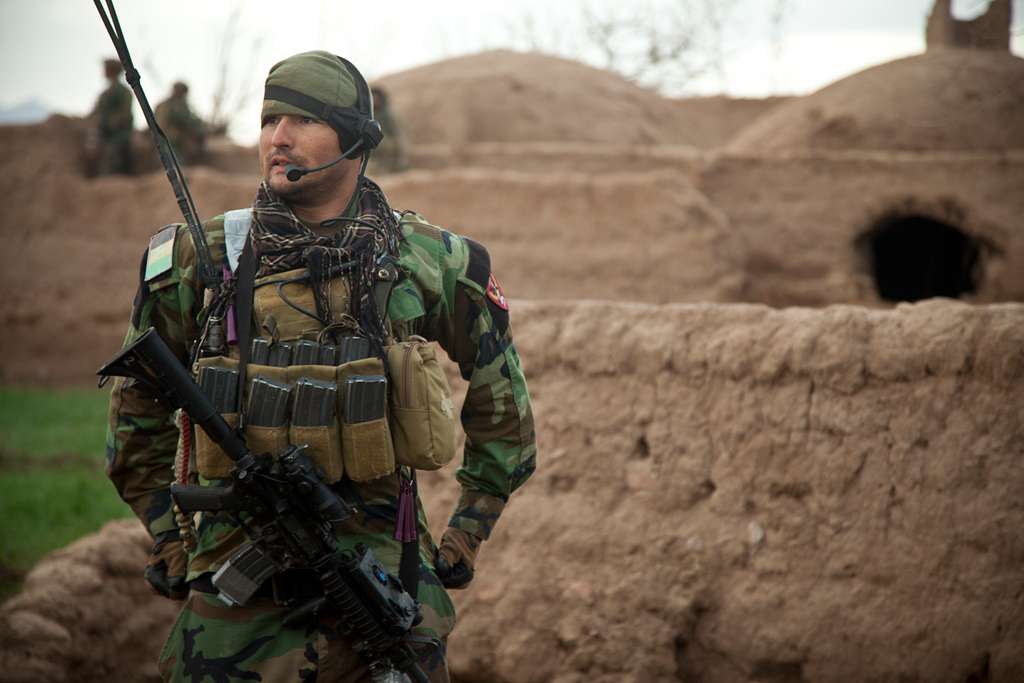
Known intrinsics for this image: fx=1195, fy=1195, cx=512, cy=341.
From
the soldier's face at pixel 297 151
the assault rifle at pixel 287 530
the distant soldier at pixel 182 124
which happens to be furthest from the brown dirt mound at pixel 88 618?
the distant soldier at pixel 182 124

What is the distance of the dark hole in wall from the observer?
11.8 metres

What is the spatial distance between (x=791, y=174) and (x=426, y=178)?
137 inches

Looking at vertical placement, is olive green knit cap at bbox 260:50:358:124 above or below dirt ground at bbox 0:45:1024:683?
above

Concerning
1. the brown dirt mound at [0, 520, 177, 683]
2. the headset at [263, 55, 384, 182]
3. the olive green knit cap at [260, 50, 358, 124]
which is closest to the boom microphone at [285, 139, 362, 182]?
the headset at [263, 55, 384, 182]

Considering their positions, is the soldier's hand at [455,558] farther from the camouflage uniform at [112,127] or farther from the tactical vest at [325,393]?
the camouflage uniform at [112,127]

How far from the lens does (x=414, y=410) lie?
8.52 feet

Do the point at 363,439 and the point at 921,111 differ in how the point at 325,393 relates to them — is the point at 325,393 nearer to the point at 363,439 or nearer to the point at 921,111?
the point at 363,439

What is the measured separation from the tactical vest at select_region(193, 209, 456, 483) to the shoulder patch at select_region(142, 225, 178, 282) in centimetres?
14

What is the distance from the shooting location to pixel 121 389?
9.04 feet

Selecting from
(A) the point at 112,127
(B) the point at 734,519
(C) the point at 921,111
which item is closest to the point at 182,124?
(A) the point at 112,127

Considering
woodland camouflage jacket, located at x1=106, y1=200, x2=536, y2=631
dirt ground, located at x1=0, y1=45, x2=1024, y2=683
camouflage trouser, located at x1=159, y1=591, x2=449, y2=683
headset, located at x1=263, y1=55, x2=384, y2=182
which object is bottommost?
dirt ground, located at x1=0, y1=45, x2=1024, y2=683

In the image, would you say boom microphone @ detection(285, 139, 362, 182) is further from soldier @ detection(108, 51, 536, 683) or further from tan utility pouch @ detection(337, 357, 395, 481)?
tan utility pouch @ detection(337, 357, 395, 481)

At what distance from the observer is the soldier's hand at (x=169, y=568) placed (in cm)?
275

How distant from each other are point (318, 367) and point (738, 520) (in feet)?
7.68
